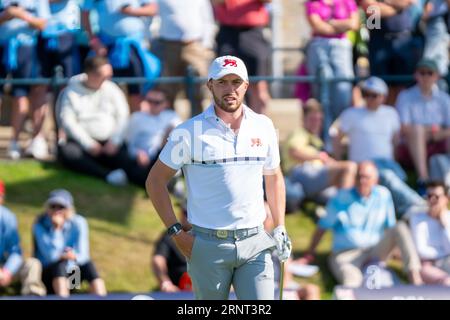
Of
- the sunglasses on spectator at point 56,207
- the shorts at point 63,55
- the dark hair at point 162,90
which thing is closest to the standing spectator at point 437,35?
the dark hair at point 162,90

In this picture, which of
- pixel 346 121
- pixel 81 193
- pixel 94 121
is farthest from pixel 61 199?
pixel 346 121

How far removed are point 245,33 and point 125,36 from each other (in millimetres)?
1107

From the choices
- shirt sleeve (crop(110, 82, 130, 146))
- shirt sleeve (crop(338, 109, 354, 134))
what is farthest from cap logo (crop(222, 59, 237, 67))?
shirt sleeve (crop(338, 109, 354, 134))

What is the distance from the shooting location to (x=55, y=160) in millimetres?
13250

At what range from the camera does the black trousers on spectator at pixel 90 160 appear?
12938mm

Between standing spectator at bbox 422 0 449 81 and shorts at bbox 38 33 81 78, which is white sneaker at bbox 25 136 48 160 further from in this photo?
standing spectator at bbox 422 0 449 81

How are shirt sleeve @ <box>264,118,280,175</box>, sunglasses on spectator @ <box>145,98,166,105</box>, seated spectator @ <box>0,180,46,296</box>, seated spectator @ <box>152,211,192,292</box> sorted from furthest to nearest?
1. sunglasses on spectator @ <box>145,98,166,105</box>
2. seated spectator @ <box>152,211,192,292</box>
3. seated spectator @ <box>0,180,46,296</box>
4. shirt sleeve @ <box>264,118,280,175</box>

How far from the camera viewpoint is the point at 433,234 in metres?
12.1

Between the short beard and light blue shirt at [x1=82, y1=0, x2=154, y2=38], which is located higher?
light blue shirt at [x1=82, y1=0, x2=154, y2=38]

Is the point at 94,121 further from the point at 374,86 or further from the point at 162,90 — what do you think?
the point at 374,86

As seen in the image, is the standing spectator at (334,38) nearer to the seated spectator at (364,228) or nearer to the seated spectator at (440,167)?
the seated spectator at (440,167)

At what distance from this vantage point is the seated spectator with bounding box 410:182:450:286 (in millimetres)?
11891

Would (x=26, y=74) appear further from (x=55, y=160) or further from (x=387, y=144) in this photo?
(x=387, y=144)

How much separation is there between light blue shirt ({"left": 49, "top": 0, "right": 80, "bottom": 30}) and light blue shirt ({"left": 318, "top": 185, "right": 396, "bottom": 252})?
3110 mm
